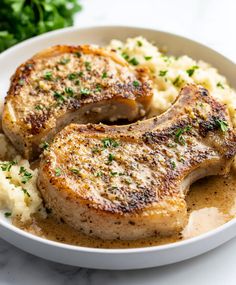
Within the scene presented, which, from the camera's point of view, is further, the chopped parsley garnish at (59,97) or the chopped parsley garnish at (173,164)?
the chopped parsley garnish at (59,97)

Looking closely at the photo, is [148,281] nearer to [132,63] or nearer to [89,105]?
[89,105]

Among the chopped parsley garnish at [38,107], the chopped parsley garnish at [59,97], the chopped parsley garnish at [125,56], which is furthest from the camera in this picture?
the chopped parsley garnish at [125,56]

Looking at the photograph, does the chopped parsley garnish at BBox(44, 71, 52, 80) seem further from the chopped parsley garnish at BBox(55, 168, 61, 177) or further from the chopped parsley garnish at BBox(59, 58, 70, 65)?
the chopped parsley garnish at BBox(55, 168, 61, 177)

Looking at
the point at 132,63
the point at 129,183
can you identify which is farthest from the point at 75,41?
the point at 129,183

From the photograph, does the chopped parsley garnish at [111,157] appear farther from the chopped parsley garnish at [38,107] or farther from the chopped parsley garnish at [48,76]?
the chopped parsley garnish at [48,76]

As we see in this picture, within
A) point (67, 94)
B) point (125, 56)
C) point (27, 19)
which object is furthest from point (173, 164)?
point (27, 19)

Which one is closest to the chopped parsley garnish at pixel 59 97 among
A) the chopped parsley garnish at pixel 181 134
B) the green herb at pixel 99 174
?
the green herb at pixel 99 174

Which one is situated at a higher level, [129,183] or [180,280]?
[129,183]
